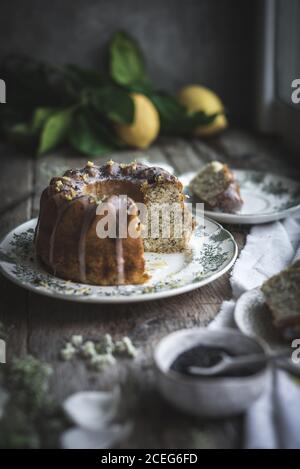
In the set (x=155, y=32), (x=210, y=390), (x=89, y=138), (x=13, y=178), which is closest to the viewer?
(x=210, y=390)

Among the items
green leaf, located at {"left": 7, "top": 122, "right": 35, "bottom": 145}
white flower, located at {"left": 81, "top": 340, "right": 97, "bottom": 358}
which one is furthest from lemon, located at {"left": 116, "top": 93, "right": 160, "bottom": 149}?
white flower, located at {"left": 81, "top": 340, "right": 97, "bottom": 358}

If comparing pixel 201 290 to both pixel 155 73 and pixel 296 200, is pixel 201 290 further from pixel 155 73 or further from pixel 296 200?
pixel 155 73

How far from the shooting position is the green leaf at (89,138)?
3537mm

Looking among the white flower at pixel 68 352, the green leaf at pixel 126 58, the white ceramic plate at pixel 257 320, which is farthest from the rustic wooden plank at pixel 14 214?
the green leaf at pixel 126 58

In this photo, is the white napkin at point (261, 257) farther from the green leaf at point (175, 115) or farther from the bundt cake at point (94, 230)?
the green leaf at point (175, 115)

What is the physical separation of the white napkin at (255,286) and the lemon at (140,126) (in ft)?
4.78

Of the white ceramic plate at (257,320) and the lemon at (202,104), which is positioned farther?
the lemon at (202,104)

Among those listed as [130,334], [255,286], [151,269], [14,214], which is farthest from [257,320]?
[14,214]

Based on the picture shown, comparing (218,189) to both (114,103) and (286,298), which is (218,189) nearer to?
(286,298)

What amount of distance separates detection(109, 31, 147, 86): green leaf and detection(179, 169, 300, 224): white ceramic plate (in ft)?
4.56

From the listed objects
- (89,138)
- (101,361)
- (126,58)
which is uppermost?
(126,58)

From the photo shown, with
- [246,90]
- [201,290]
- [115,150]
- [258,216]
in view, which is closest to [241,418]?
[201,290]

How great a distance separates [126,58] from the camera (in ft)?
13.0

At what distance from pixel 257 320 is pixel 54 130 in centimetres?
237
